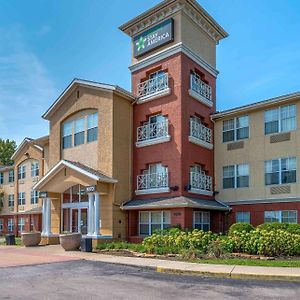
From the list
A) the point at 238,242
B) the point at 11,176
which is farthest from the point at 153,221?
the point at 11,176

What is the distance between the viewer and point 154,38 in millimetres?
27406

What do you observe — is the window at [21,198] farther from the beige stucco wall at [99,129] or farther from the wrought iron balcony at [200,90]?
the wrought iron balcony at [200,90]

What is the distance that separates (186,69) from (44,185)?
1245 cm

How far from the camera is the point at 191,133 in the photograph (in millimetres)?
25906

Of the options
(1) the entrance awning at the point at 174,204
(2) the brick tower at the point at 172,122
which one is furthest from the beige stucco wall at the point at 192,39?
(1) the entrance awning at the point at 174,204

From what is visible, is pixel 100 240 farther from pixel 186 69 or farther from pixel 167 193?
pixel 186 69

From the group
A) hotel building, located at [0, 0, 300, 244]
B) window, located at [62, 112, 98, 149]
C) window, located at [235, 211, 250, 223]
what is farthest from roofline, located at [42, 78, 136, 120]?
window, located at [235, 211, 250, 223]

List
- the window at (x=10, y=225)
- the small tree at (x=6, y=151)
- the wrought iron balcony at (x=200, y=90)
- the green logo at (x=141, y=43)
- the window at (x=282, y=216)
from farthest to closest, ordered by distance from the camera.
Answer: the small tree at (x=6, y=151), the window at (x=10, y=225), the green logo at (x=141, y=43), the wrought iron balcony at (x=200, y=90), the window at (x=282, y=216)

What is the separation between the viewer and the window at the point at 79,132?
28378 mm

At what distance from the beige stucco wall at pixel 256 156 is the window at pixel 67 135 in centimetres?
1066

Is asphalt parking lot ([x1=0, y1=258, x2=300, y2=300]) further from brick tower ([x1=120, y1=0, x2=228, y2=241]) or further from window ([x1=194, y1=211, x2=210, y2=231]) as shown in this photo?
window ([x1=194, y1=211, x2=210, y2=231])

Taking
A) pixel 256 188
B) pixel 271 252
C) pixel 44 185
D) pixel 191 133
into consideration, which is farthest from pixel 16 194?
pixel 271 252

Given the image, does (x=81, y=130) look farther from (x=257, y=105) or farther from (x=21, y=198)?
(x=21, y=198)

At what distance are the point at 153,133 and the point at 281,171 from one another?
830cm
